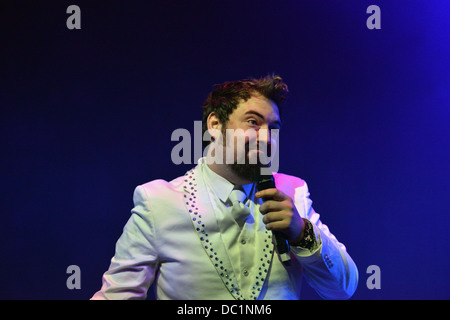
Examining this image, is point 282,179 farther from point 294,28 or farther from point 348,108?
point 294,28

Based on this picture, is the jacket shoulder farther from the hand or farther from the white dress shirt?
the hand

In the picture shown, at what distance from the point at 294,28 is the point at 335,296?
1285 mm

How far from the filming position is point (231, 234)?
138 cm

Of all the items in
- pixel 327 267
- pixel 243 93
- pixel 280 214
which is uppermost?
pixel 243 93

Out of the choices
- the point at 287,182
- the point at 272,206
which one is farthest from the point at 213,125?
the point at 272,206

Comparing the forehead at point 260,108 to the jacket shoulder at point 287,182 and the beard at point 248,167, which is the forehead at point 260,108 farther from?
the jacket shoulder at point 287,182

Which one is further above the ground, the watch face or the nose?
the nose

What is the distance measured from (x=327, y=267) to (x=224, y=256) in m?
0.32

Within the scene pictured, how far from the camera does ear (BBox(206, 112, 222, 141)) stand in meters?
1.54

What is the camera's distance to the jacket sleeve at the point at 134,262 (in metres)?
1.29

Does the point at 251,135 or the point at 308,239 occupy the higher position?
the point at 251,135

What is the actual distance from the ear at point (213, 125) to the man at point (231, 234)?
0.02 metres

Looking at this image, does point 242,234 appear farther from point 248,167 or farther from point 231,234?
point 248,167

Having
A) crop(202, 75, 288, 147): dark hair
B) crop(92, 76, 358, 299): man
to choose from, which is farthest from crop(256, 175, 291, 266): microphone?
crop(202, 75, 288, 147): dark hair
